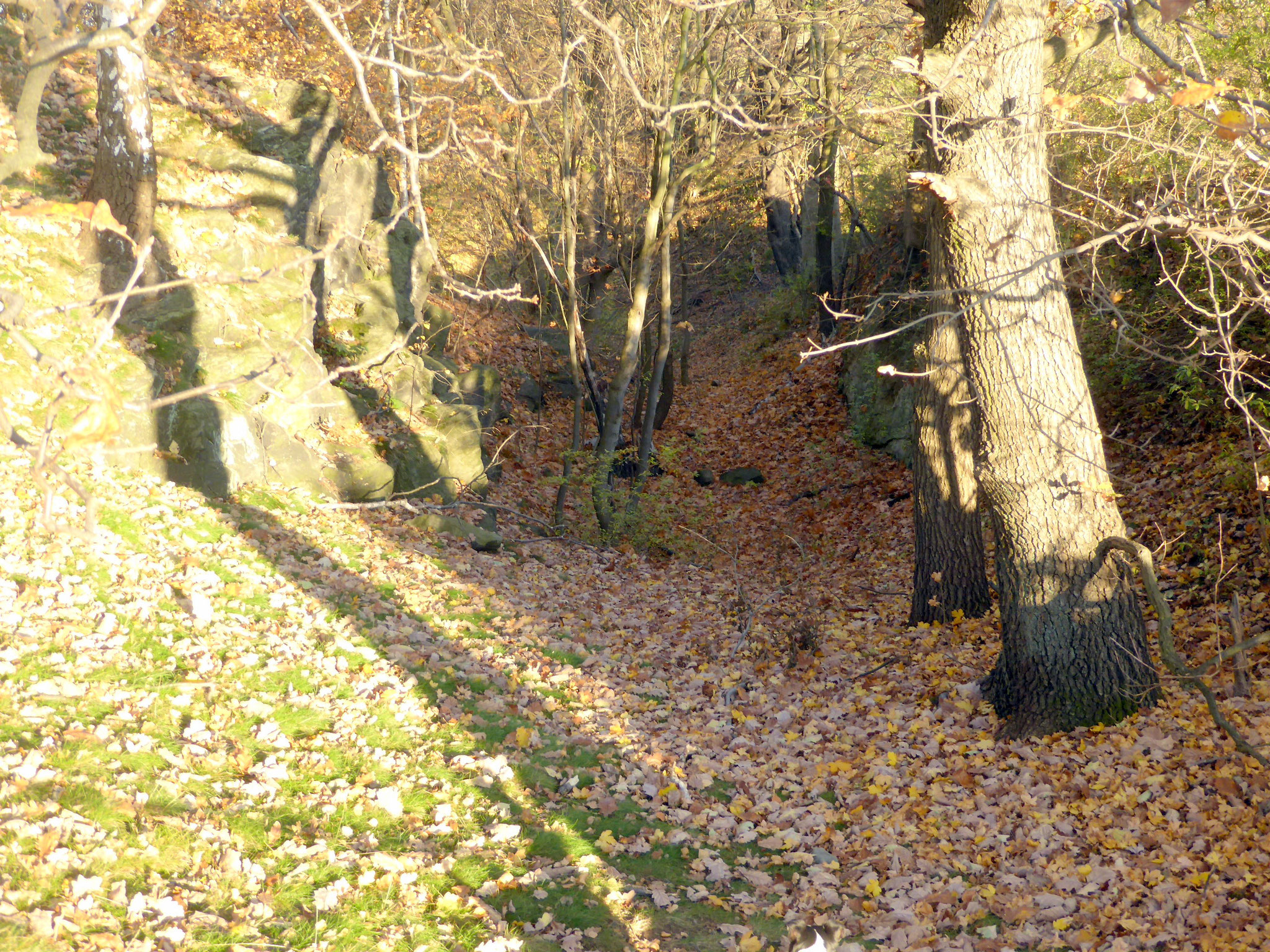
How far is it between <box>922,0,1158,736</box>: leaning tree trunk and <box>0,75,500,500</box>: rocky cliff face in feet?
14.7

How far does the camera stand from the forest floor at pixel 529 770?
3.87 m

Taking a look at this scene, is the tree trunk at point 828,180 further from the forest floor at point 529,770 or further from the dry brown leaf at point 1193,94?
the dry brown leaf at point 1193,94

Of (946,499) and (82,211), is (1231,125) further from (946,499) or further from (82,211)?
(946,499)

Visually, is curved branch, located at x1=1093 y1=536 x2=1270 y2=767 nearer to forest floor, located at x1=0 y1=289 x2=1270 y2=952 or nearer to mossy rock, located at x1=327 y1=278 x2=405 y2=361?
forest floor, located at x1=0 y1=289 x2=1270 y2=952

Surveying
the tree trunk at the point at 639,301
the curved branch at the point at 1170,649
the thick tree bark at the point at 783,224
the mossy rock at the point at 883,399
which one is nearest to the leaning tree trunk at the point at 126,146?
the tree trunk at the point at 639,301

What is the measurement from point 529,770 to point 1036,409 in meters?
4.21

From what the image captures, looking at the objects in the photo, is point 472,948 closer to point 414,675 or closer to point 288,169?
point 414,675

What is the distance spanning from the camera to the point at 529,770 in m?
5.41

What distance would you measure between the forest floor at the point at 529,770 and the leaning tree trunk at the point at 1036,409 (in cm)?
44

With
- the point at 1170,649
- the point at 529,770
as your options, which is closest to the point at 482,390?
the point at 529,770

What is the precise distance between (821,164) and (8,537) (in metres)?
13.7

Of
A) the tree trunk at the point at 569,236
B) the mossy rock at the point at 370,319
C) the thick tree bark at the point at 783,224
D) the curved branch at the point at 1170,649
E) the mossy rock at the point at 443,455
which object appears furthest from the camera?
the thick tree bark at the point at 783,224

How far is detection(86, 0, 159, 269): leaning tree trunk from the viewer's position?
873 centimetres

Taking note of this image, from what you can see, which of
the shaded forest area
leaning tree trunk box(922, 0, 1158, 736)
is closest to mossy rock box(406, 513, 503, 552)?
the shaded forest area
